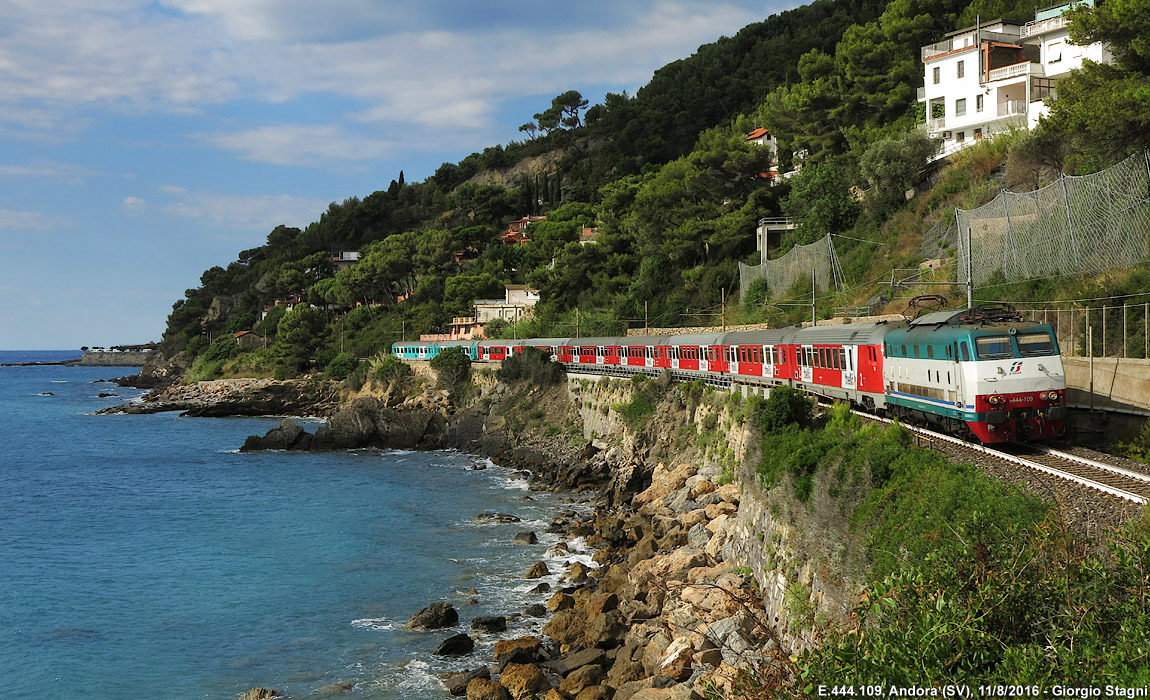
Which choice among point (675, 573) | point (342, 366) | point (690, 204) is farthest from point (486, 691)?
point (342, 366)

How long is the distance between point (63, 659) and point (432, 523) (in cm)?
1293

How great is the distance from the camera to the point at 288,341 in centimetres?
8444

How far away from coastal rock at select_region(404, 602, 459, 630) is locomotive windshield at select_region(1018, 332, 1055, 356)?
13.5m

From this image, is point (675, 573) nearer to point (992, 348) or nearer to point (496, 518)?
point (992, 348)

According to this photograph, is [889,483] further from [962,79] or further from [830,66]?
[830,66]

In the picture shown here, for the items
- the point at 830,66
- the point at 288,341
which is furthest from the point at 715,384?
the point at 288,341

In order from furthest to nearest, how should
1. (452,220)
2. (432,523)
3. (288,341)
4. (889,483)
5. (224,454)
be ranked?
(452,220) → (288,341) → (224,454) → (432,523) → (889,483)

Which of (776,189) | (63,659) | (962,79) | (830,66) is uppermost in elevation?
(830,66)

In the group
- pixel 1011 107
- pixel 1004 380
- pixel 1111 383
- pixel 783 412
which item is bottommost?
pixel 783 412

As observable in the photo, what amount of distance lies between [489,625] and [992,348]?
12092 mm

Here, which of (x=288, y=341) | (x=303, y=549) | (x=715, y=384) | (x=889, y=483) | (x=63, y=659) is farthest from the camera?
(x=288, y=341)

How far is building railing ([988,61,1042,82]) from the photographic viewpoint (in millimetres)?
41219

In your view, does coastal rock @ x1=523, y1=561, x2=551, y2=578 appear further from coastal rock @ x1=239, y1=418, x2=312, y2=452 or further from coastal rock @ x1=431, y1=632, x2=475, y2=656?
coastal rock @ x1=239, y1=418, x2=312, y2=452

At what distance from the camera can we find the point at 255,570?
2508 centimetres
